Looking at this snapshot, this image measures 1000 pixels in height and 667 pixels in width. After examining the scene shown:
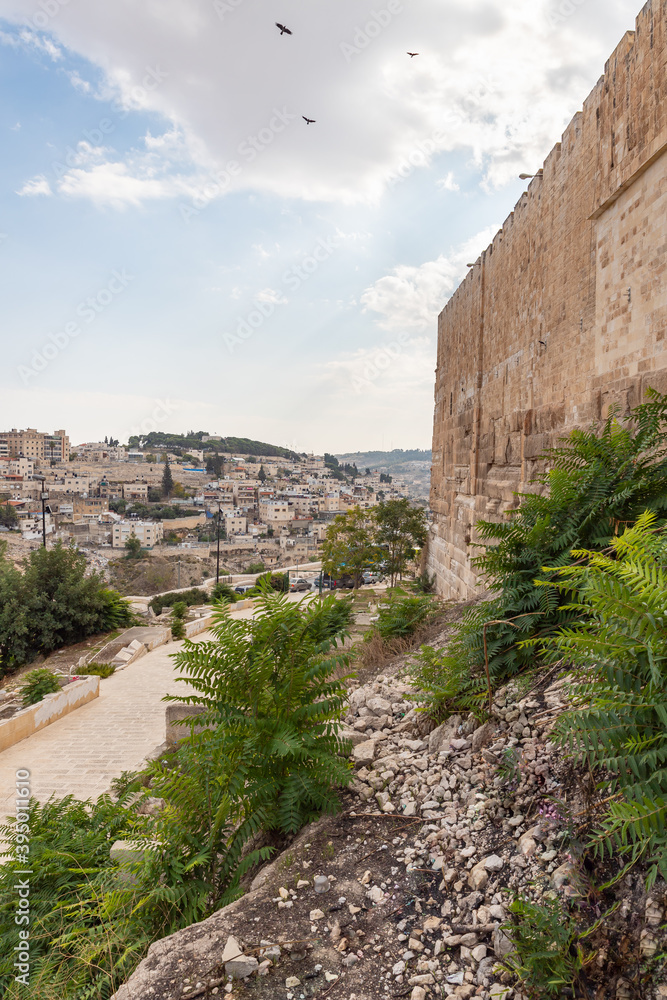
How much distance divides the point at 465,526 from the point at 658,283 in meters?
6.17

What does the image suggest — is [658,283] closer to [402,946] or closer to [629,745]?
[629,745]

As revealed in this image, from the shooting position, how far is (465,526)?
10016 millimetres

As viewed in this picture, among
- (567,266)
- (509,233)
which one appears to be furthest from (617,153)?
(509,233)

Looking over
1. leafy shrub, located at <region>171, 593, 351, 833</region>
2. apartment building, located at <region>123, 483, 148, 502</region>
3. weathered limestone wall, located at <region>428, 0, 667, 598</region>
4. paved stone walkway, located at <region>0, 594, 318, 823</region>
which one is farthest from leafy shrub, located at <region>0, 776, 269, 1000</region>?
apartment building, located at <region>123, 483, 148, 502</region>

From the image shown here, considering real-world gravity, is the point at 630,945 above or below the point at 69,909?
above

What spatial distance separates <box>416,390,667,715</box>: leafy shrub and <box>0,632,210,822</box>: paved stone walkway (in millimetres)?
3369

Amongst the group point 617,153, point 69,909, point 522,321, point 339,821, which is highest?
point 617,153

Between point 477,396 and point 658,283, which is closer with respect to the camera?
point 658,283

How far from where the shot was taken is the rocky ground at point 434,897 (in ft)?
5.16

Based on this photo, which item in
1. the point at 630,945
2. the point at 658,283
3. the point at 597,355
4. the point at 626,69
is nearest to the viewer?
the point at 630,945

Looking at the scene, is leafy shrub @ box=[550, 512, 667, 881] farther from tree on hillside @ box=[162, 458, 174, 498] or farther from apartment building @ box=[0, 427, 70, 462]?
apartment building @ box=[0, 427, 70, 462]

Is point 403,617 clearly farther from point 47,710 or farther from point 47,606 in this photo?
point 47,606

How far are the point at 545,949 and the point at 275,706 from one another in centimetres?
155

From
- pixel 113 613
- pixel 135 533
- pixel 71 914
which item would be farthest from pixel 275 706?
pixel 135 533
